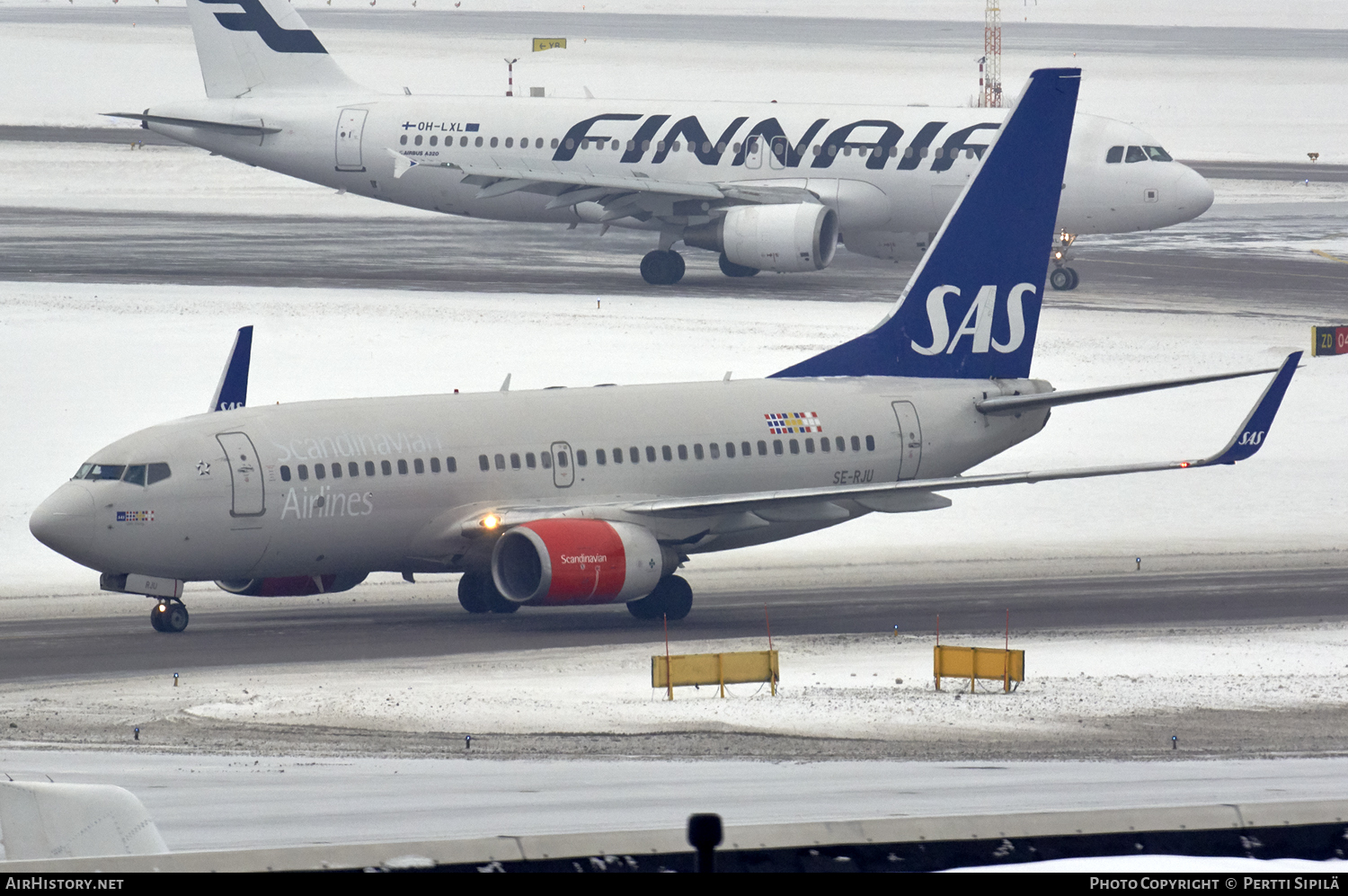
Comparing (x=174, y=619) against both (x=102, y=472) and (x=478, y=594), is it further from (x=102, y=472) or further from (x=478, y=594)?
(x=478, y=594)

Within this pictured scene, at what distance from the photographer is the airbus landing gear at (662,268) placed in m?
67.5

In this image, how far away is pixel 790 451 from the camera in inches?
1512

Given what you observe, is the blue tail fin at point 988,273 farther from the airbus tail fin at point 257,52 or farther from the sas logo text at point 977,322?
the airbus tail fin at point 257,52

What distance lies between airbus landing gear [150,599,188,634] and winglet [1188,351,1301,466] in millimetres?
15783

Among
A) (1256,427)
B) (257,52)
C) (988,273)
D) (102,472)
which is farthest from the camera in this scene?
(257,52)

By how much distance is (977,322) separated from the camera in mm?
41688

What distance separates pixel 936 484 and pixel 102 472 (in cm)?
1271

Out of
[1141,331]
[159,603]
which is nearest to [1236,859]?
[159,603]

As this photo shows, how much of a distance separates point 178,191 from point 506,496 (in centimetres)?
6592

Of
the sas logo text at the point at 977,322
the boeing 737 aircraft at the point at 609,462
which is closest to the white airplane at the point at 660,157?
the sas logo text at the point at 977,322

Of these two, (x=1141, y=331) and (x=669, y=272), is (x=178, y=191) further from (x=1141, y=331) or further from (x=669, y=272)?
(x=1141, y=331)

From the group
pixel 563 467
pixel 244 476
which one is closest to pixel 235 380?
pixel 244 476

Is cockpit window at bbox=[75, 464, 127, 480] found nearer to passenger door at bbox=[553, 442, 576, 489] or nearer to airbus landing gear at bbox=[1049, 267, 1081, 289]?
passenger door at bbox=[553, 442, 576, 489]

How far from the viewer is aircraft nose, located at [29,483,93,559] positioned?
107ft
